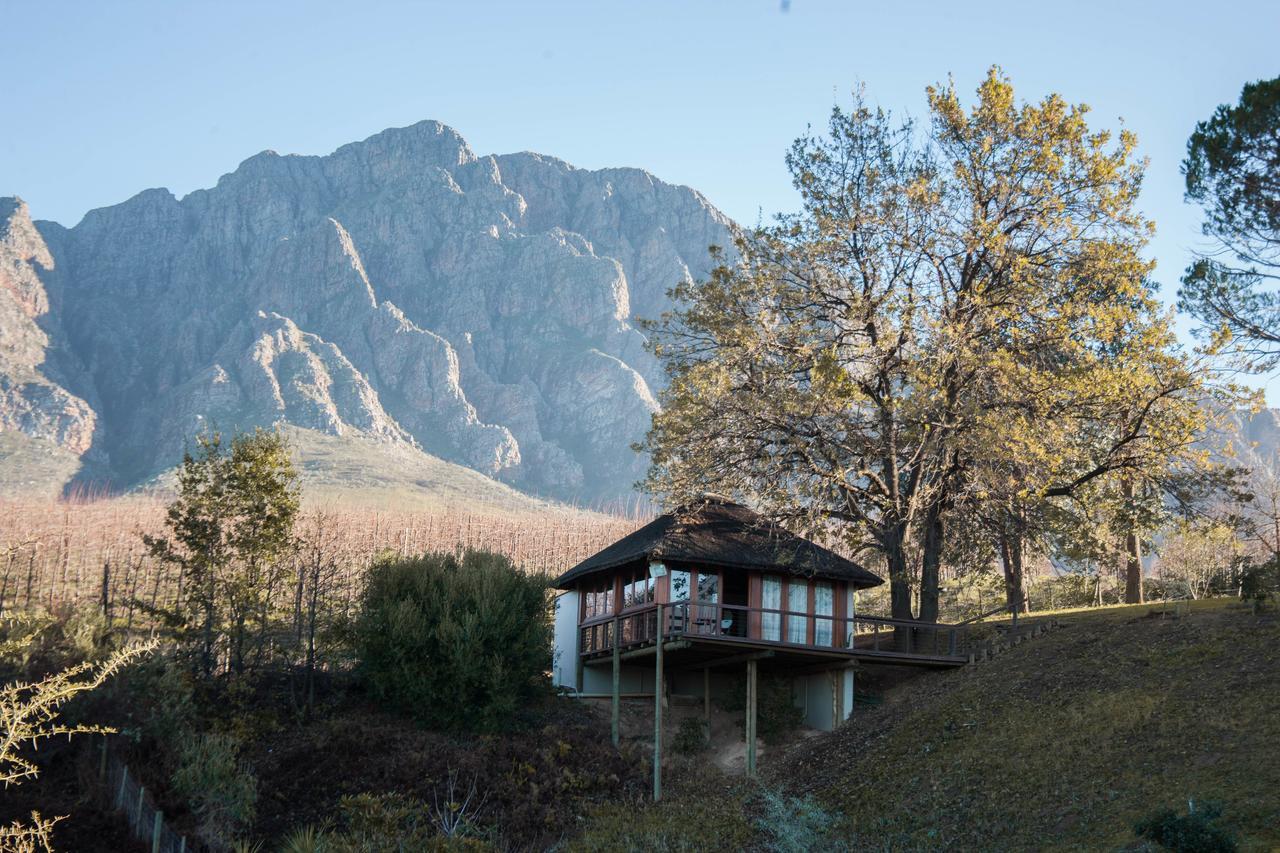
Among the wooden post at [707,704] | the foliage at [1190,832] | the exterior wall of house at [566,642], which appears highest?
the exterior wall of house at [566,642]

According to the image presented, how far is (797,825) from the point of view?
68.7 feet

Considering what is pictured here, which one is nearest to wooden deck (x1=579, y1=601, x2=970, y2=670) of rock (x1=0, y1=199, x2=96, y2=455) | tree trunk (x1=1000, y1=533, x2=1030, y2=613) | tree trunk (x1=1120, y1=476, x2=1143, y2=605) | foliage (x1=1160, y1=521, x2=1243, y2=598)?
tree trunk (x1=1000, y1=533, x2=1030, y2=613)

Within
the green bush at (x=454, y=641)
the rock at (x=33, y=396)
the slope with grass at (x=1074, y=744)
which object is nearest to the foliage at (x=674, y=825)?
the slope with grass at (x=1074, y=744)

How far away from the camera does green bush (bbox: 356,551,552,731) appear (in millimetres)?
28500

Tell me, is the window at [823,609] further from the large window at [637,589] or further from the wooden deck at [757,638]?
the large window at [637,589]

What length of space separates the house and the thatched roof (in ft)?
0.13

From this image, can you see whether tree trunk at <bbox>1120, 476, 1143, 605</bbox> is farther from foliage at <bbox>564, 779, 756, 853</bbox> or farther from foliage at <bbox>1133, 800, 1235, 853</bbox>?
foliage at <bbox>1133, 800, 1235, 853</bbox>

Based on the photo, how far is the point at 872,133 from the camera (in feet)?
101

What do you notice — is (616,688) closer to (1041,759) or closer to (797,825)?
(797,825)

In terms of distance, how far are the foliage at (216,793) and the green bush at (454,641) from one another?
5630mm

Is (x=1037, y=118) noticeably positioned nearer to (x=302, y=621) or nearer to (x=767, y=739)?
(x=767, y=739)

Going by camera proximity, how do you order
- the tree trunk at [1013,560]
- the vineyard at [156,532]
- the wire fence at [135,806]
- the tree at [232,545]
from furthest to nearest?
1. the vineyard at [156,532]
2. the tree at [232,545]
3. the tree trunk at [1013,560]
4. the wire fence at [135,806]

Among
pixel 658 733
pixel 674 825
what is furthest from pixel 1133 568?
pixel 674 825

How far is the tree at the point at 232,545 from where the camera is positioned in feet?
99.2
